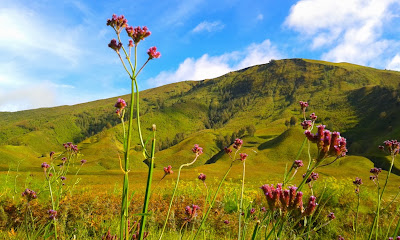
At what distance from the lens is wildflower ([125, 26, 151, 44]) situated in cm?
168

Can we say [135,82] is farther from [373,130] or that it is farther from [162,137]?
[162,137]

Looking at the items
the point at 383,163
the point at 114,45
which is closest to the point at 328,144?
the point at 114,45

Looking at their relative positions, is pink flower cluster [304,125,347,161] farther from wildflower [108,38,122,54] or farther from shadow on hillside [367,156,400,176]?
shadow on hillside [367,156,400,176]

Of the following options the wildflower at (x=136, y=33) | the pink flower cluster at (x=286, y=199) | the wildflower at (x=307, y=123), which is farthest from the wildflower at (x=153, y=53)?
the wildflower at (x=307, y=123)

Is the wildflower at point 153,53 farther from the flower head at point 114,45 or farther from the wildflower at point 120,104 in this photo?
the wildflower at point 120,104

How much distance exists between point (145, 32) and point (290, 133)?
107 meters

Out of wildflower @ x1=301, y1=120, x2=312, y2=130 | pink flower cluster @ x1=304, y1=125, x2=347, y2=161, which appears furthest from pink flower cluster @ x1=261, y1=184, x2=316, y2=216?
wildflower @ x1=301, y1=120, x2=312, y2=130

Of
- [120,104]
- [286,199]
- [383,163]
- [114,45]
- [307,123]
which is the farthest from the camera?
[383,163]

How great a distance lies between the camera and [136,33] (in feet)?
5.60

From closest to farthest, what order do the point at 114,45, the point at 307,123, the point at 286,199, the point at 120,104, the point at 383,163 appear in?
the point at 286,199 → the point at 120,104 → the point at 114,45 → the point at 307,123 → the point at 383,163

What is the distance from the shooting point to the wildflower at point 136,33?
1.68 meters

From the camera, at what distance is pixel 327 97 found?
187 meters

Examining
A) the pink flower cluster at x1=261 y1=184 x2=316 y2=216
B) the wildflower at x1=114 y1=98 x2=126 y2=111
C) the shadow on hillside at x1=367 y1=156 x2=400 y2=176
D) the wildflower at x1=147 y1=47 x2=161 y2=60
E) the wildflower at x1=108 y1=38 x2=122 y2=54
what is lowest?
the shadow on hillside at x1=367 y1=156 x2=400 y2=176

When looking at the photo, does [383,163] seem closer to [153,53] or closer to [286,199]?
[286,199]
